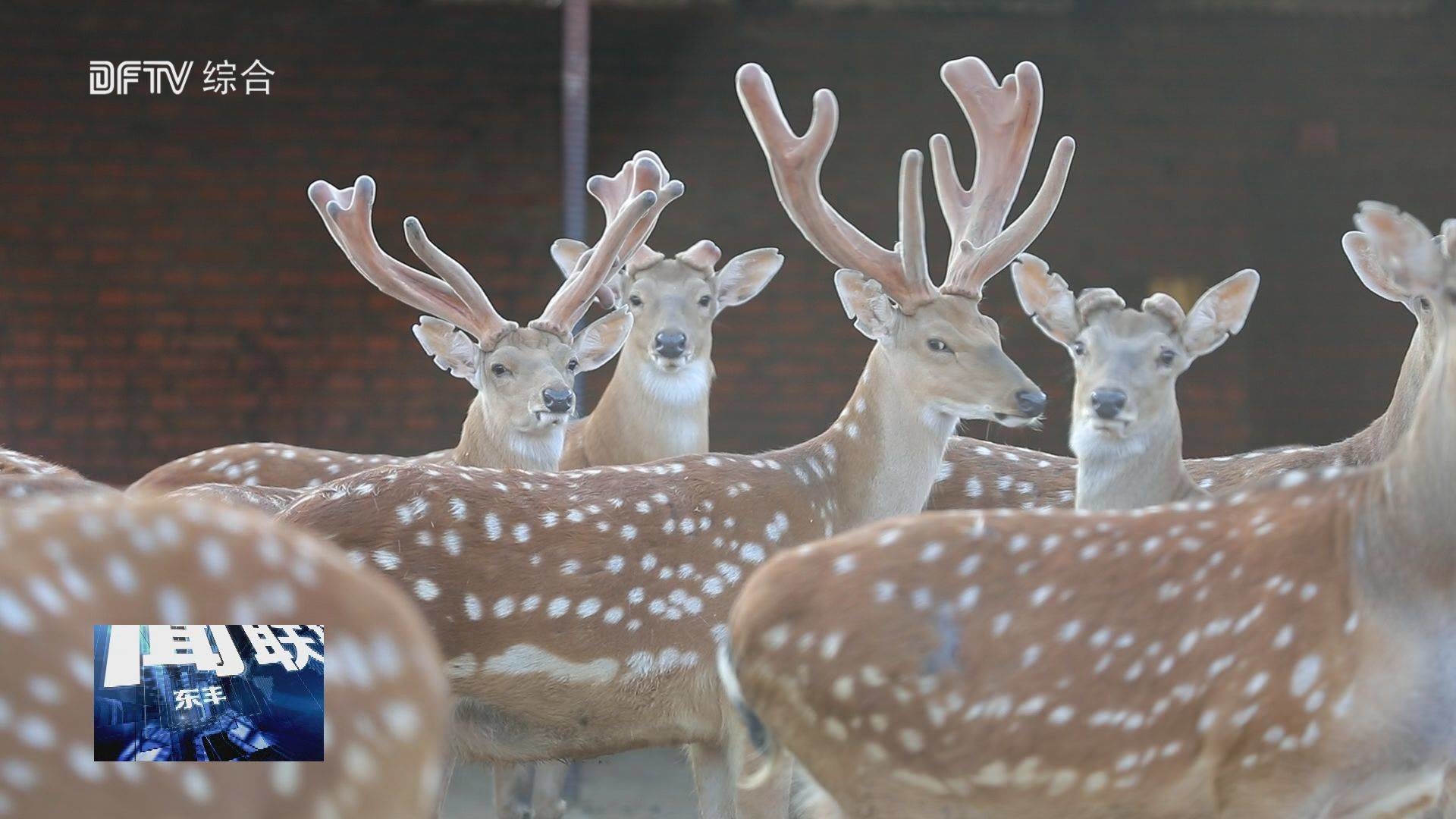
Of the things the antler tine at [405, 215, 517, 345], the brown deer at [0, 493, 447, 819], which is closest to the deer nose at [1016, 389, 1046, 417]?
the antler tine at [405, 215, 517, 345]

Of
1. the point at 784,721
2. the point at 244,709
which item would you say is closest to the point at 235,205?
the point at 784,721

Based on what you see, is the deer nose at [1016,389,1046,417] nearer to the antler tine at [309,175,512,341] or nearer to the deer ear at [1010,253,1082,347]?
the deer ear at [1010,253,1082,347]

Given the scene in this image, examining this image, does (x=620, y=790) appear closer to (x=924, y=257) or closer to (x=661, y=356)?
(x=661, y=356)

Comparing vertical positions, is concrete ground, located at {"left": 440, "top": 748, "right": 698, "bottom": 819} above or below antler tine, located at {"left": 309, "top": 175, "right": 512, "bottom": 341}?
below

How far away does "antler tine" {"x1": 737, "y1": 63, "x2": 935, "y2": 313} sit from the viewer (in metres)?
4.28

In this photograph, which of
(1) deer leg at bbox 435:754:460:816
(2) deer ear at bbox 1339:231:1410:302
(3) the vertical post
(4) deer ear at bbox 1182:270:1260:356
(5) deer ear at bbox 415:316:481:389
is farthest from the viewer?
(3) the vertical post

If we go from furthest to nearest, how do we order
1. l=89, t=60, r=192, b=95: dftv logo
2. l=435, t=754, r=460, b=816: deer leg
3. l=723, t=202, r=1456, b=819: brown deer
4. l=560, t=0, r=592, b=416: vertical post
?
l=89, t=60, r=192, b=95: dftv logo → l=560, t=0, r=592, b=416: vertical post → l=435, t=754, r=460, b=816: deer leg → l=723, t=202, r=1456, b=819: brown deer

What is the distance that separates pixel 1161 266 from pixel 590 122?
2.69 meters

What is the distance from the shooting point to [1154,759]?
252 cm

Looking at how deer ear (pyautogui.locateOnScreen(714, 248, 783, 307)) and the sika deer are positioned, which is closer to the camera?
the sika deer

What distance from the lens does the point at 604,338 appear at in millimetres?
5020

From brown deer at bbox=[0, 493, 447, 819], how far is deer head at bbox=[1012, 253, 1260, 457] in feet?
6.97

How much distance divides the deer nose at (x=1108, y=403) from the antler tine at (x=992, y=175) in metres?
0.92

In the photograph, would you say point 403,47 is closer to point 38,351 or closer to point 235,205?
point 235,205
